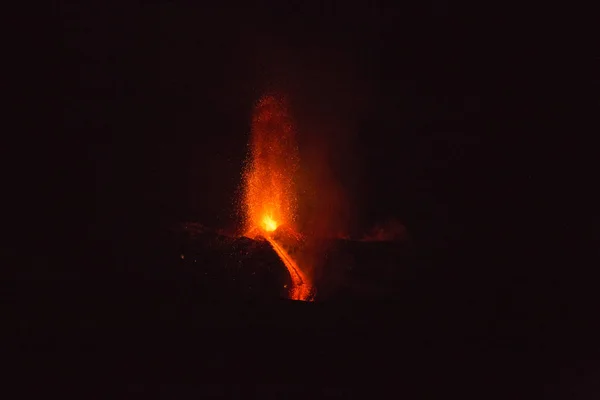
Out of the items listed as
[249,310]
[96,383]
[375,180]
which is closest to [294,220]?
[375,180]

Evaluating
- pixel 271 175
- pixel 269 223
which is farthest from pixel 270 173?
pixel 269 223

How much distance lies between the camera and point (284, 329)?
2.77 metres

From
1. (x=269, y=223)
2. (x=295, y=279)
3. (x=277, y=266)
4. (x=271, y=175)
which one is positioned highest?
(x=271, y=175)

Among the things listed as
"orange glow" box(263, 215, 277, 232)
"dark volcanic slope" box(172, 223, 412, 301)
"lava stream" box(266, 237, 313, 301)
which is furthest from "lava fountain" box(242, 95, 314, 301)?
"dark volcanic slope" box(172, 223, 412, 301)

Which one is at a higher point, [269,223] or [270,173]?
[270,173]

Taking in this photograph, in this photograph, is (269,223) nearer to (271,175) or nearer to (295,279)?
(271,175)

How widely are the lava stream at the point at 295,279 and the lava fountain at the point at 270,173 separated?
501mm

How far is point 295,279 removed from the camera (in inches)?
230

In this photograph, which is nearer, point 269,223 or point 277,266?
point 277,266

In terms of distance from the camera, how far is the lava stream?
539 cm

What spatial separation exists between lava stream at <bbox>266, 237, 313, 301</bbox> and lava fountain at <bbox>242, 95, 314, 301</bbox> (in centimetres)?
50

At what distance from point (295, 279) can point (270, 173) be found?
254cm

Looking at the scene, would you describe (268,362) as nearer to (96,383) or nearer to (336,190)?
(96,383)

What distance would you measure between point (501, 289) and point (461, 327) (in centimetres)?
182
